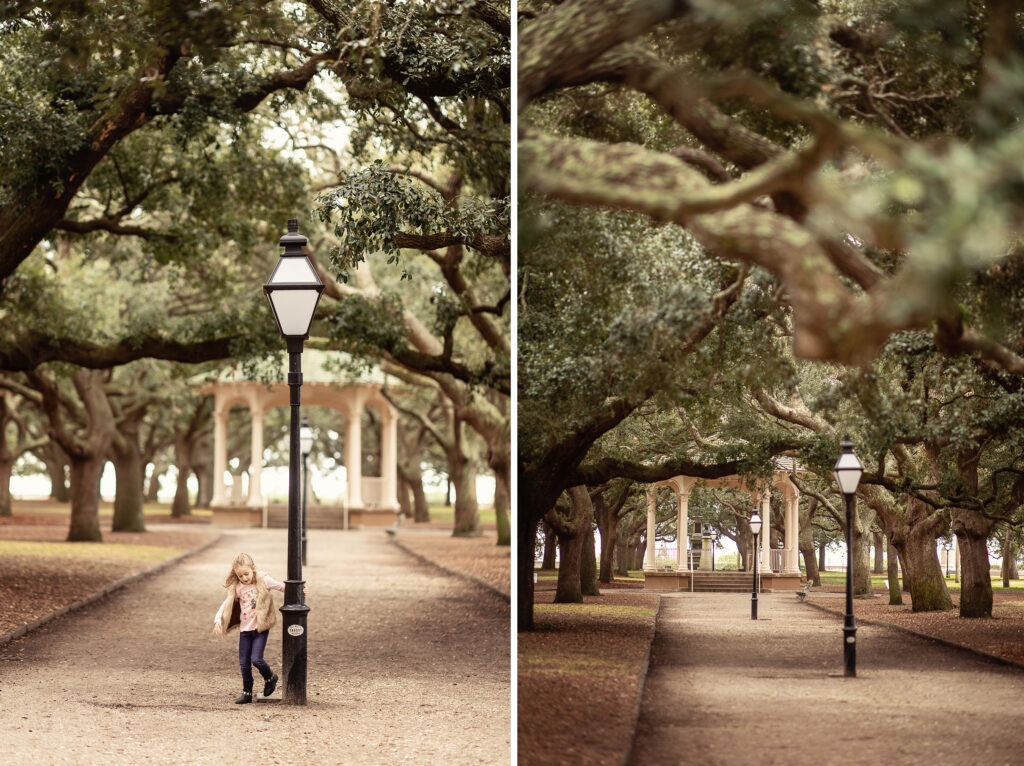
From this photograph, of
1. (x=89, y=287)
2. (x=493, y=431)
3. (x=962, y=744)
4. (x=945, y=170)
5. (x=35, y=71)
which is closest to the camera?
(x=945, y=170)

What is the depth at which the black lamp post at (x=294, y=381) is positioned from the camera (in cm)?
899

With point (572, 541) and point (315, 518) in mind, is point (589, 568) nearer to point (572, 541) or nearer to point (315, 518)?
point (572, 541)

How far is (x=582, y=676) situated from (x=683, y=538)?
0.75 metres

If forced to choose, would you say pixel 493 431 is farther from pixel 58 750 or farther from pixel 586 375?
pixel 586 375

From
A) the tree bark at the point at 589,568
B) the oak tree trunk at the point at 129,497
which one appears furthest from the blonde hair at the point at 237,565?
the oak tree trunk at the point at 129,497

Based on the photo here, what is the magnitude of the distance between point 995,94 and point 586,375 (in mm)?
1846

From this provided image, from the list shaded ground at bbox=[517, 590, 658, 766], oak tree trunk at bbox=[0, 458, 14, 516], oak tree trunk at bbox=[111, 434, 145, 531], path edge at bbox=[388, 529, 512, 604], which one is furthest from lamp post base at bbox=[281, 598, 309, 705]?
oak tree trunk at bbox=[0, 458, 14, 516]

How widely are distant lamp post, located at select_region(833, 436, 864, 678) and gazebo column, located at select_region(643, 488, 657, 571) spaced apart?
0.76m

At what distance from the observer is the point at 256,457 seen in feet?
132

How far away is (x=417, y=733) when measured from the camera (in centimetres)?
791

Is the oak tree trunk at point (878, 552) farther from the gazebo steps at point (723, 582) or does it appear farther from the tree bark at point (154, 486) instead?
the tree bark at point (154, 486)

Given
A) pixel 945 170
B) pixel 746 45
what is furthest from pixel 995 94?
pixel 746 45

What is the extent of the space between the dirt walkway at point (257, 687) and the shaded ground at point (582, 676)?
9.54 feet

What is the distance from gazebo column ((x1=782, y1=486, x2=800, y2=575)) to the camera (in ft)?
14.1
